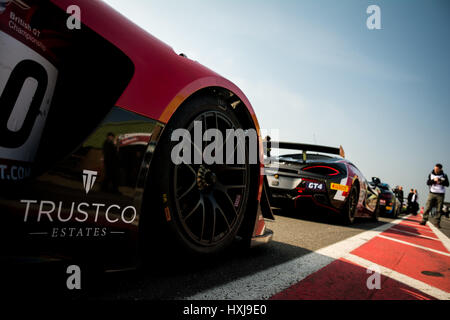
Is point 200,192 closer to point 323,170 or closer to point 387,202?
point 323,170

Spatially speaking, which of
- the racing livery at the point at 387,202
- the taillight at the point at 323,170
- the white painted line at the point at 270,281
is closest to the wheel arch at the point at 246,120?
the white painted line at the point at 270,281

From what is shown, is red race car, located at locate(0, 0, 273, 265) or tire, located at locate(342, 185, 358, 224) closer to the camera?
red race car, located at locate(0, 0, 273, 265)

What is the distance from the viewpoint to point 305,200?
14.2 feet

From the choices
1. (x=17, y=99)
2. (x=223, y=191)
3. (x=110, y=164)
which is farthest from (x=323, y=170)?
(x=17, y=99)

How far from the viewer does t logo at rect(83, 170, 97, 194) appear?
96cm

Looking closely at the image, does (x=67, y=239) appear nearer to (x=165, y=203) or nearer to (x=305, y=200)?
(x=165, y=203)

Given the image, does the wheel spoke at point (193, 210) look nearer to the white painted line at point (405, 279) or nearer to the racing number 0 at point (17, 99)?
the racing number 0 at point (17, 99)

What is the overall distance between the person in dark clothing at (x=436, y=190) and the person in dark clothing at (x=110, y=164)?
30.6 ft

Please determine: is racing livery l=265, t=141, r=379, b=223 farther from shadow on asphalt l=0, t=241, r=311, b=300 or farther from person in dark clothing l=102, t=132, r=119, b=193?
person in dark clothing l=102, t=132, r=119, b=193

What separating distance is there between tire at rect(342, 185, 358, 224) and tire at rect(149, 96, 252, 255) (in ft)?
11.1

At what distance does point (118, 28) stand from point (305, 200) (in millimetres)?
3877

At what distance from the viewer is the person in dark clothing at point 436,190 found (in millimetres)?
7793

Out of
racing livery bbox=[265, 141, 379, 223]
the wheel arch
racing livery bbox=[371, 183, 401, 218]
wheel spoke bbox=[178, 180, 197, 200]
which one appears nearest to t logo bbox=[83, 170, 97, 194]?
wheel spoke bbox=[178, 180, 197, 200]
